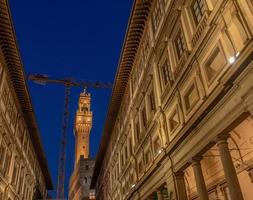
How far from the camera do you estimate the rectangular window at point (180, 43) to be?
1599cm

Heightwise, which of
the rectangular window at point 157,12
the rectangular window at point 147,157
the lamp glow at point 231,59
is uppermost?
the rectangular window at point 157,12

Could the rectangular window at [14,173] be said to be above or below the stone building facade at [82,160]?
below

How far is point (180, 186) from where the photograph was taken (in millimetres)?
15203

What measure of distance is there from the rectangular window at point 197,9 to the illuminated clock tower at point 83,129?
77.2 meters

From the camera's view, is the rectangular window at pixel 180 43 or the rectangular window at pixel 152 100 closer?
the rectangular window at pixel 180 43

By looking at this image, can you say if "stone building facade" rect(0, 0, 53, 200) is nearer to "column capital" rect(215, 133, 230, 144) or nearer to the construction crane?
"column capital" rect(215, 133, 230, 144)

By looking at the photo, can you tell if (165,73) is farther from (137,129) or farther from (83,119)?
(83,119)

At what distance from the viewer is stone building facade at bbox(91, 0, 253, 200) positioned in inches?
407

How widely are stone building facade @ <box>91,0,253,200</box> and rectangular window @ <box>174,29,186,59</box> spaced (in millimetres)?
57

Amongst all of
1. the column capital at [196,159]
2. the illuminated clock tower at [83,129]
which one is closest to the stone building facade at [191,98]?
the column capital at [196,159]

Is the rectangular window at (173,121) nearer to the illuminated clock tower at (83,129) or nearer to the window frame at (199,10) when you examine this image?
the window frame at (199,10)

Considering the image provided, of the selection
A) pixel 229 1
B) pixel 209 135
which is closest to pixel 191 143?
pixel 209 135

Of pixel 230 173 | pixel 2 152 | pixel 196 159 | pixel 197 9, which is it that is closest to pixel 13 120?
pixel 2 152

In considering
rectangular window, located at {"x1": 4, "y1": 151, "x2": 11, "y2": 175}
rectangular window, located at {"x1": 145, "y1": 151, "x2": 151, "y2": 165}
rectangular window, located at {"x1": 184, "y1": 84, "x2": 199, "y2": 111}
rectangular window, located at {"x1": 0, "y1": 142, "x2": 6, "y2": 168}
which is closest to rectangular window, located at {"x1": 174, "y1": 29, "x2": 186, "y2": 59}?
rectangular window, located at {"x1": 184, "y1": 84, "x2": 199, "y2": 111}
